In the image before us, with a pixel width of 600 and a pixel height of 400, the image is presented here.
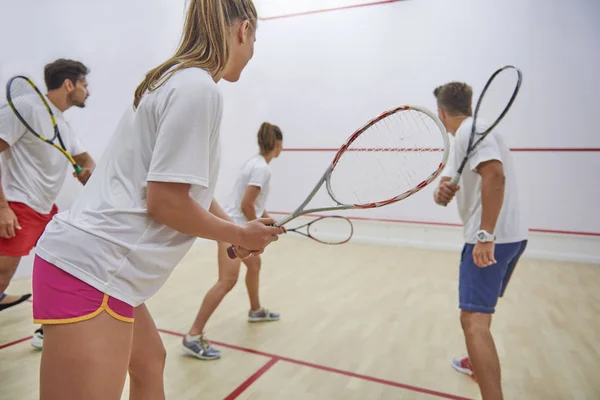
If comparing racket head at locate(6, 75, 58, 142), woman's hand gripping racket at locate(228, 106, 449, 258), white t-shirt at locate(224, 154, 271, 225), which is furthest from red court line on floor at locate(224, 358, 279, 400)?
woman's hand gripping racket at locate(228, 106, 449, 258)

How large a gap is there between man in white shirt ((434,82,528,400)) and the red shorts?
73.2 inches

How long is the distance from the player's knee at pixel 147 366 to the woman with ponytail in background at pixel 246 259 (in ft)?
3.26

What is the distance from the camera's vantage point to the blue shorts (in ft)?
5.01

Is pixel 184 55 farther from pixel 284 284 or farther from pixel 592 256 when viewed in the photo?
pixel 592 256

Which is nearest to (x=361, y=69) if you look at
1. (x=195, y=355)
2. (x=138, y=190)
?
(x=195, y=355)

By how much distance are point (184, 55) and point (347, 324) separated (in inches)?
83.6

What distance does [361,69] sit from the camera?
5359 millimetres

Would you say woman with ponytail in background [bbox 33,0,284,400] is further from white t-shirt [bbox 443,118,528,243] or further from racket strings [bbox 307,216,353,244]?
racket strings [bbox 307,216,353,244]

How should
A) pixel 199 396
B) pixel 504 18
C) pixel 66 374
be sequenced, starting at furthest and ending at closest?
pixel 504 18, pixel 199 396, pixel 66 374

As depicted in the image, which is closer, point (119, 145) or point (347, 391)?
point (119, 145)

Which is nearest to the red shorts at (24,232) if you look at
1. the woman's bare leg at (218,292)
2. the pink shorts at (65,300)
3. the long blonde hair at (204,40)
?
the woman's bare leg at (218,292)

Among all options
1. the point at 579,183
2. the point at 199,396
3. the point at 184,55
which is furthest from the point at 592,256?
the point at 184,55

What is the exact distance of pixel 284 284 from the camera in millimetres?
3438

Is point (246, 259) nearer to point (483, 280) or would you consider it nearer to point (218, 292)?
point (218, 292)
